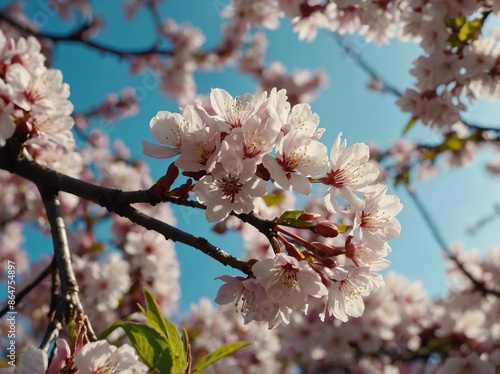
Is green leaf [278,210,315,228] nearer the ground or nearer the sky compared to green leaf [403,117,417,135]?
nearer the ground

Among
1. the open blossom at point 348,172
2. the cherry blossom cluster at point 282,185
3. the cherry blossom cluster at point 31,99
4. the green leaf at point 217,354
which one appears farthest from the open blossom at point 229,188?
the cherry blossom cluster at point 31,99

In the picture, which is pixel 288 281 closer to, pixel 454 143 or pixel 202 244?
pixel 202 244

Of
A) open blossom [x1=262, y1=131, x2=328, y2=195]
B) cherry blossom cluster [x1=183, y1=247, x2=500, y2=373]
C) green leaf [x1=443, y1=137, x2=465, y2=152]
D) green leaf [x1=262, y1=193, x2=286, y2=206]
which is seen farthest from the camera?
green leaf [x1=443, y1=137, x2=465, y2=152]

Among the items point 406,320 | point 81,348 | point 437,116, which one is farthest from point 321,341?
point 81,348

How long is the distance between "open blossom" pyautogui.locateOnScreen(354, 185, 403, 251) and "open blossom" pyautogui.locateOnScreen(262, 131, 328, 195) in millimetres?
155

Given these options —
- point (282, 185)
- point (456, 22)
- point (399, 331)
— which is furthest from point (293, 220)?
point (399, 331)

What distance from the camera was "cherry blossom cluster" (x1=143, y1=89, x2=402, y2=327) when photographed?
3.79ft

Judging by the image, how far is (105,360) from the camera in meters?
1.12

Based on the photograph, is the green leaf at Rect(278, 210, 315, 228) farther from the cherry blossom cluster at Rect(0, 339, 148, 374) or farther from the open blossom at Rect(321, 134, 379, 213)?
the cherry blossom cluster at Rect(0, 339, 148, 374)

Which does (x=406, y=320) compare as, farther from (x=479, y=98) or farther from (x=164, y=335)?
(x=164, y=335)

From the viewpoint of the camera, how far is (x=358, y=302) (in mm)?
1302

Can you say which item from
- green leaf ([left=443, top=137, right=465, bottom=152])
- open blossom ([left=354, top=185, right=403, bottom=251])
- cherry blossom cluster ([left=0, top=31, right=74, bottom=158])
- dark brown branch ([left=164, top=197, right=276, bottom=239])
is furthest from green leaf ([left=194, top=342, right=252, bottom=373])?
green leaf ([left=443, top=137, right=465, bottom=152])

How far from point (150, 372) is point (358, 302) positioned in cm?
62

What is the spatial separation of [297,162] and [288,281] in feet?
1.01
